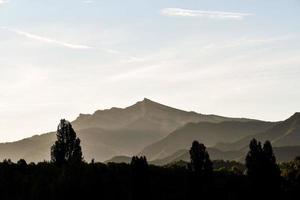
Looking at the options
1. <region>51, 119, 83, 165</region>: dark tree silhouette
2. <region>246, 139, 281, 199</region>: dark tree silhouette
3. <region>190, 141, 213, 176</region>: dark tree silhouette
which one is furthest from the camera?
<region>51, 119, 83, 165</region>: dark tree silhouette

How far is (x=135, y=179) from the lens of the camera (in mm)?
105438

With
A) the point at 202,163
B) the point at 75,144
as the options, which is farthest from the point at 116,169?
the point at 202,163

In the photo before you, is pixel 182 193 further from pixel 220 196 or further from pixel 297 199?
pixel 297 199

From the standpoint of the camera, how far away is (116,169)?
147250 millimetres

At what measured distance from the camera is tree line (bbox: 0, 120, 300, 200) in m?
112

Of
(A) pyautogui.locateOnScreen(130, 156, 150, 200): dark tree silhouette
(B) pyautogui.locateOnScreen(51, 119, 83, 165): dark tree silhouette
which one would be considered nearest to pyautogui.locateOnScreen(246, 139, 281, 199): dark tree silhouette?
(A) pyautogui.locateOnScreen(130, 156, 150, 200): dark tree silhouette

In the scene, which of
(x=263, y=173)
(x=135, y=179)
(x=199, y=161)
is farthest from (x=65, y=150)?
(x=263, y=173)

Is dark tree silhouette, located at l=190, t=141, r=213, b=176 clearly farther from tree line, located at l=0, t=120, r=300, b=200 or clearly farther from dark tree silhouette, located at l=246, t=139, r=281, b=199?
dark tree silhouette, located at l=246, t=139, r=281, b=199

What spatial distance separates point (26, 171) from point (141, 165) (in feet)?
154

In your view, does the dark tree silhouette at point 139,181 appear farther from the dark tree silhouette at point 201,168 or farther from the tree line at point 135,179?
the dark tree silhouette at point 201,168

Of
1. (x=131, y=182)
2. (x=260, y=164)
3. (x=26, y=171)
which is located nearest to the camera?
(x=131, y=182)

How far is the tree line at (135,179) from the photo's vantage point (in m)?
112

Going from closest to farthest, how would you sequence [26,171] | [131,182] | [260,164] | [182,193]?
[131,182], [260,164], [182,193], [26,171]

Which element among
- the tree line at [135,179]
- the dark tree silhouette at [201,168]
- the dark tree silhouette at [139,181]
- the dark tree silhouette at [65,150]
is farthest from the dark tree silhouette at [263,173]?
the dark tree silhouette at [65,150]
